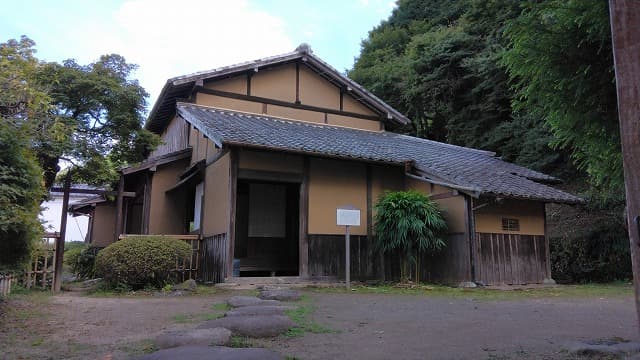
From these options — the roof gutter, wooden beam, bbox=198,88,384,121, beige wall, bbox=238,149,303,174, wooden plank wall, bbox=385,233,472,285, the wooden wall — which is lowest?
wooden plank wall, bbox=385,233,472,285

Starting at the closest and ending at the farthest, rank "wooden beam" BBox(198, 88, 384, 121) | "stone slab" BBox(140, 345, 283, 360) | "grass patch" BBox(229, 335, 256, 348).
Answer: "stone slab" BBox(140, 345, 283, 360) → "grass patch" BBox(229, 335, 256, 348) → "wooden beam" BBox(198, 88, 384, 121)

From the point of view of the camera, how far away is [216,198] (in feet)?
39.5

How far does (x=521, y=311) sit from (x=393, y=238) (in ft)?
14.5

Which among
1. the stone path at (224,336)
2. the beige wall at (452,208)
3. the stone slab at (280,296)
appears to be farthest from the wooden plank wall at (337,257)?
the stone path at (224,336)

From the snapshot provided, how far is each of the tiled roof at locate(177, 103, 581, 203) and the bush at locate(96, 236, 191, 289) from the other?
8.58 feet

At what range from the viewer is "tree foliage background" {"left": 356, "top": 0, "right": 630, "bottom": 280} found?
4875 mm

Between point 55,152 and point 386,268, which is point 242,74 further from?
point 386,268

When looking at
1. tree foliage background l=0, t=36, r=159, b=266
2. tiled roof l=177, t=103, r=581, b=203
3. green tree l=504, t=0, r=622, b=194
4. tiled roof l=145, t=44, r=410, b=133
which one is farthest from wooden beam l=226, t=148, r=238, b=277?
green tree l=504, t=0, r=622, b=194

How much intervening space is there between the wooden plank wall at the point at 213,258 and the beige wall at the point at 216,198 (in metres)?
0.19

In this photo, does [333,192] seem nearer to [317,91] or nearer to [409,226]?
[409,226]

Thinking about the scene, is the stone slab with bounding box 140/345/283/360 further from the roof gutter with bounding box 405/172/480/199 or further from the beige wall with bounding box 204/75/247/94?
the beige wall with bounding box 204/75/247/94

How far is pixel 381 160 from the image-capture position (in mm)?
12133

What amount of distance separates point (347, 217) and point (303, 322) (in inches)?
189

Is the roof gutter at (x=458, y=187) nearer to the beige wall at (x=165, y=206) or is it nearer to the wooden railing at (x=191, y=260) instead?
the wooden railing at (x=191, y=260)
